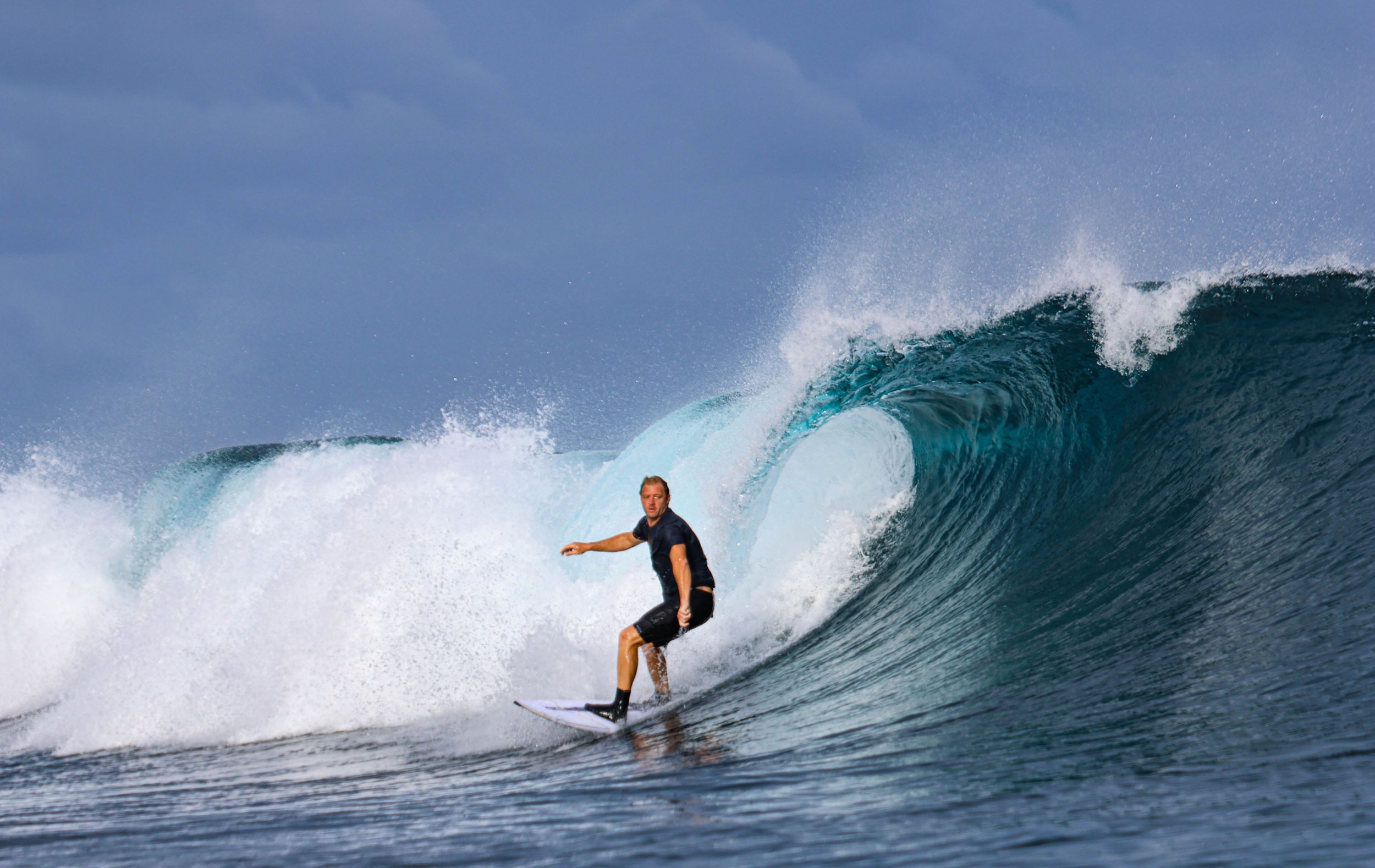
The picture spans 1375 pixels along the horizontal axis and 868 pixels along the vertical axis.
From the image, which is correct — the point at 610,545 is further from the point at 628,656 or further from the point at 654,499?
the point at 628,656

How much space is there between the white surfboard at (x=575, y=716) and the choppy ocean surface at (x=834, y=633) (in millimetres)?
127

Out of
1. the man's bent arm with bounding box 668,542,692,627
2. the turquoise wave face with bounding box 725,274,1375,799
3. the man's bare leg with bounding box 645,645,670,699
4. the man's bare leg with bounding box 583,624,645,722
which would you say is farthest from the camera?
the man's bare leg with bounding box 645,645,670,699

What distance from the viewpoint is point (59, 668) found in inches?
454

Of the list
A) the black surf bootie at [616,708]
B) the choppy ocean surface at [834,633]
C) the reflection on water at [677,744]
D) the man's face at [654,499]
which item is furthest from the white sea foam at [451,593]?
the man's face at [654,499]

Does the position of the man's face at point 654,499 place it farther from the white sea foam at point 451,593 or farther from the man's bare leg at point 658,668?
the white sea foam at point 451,593

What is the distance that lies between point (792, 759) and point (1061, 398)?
6.51 metres

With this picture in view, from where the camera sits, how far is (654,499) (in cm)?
563

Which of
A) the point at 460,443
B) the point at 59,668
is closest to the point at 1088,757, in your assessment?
the point at 460,443

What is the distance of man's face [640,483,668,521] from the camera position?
5633 mm

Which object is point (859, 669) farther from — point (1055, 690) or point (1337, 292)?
point (1337, 292)

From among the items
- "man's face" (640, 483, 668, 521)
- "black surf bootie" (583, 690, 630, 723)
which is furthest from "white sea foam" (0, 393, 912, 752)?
"man's face" (640, 483, 668, 521)

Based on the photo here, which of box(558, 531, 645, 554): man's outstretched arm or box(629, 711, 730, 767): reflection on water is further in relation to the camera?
box(558, 531, 645, 554): man's outstretched arm

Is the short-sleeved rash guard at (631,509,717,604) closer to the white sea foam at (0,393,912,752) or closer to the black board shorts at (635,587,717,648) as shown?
the black board shorts at (635,587,717,648)

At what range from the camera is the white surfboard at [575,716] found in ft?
17.3
